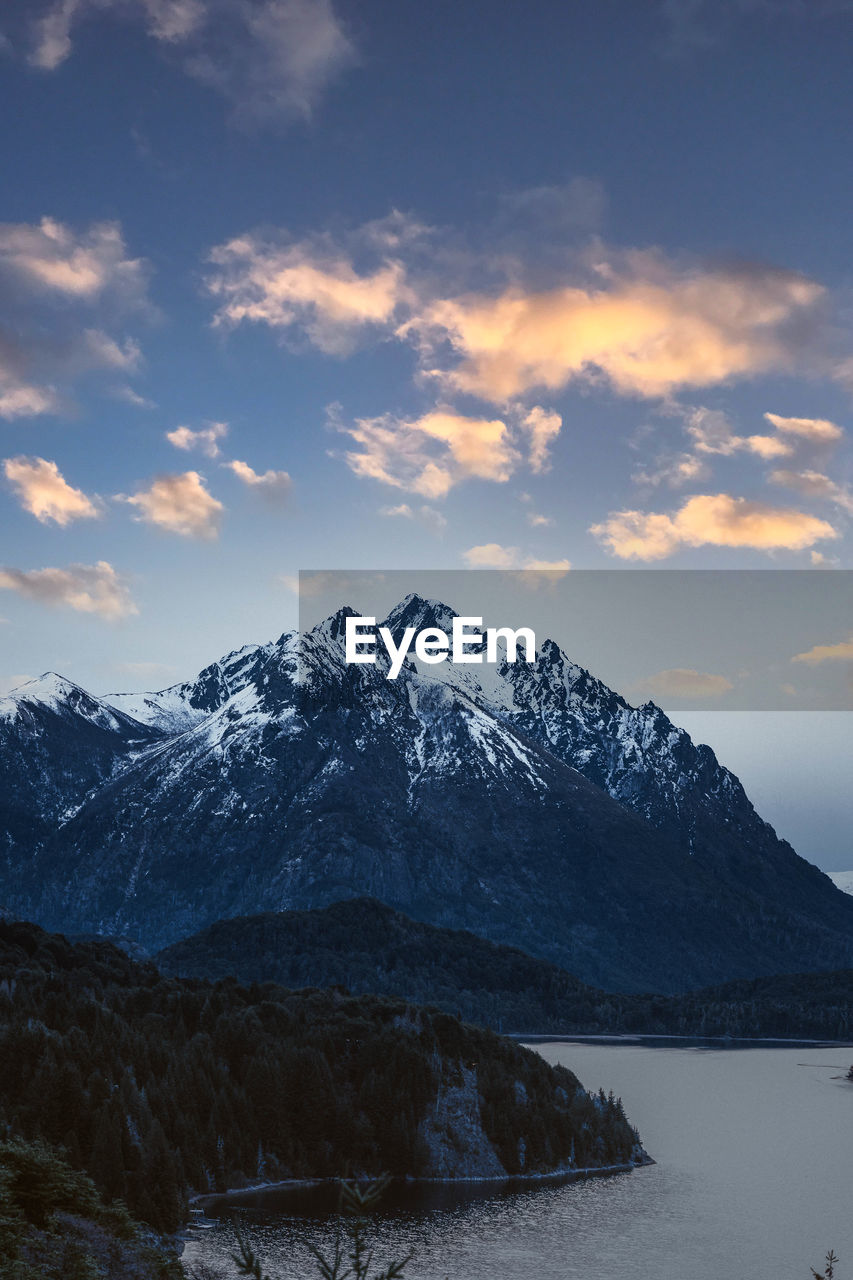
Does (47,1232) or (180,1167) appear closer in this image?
(47,1232)

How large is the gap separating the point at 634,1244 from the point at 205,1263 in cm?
6400

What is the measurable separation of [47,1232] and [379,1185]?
106m

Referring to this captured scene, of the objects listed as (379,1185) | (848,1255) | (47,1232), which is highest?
(379,1185)

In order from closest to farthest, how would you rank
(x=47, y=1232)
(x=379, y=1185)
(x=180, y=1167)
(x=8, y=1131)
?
1. (x=379, y=1185)
2. (x=47, y=1232)
3. (x=8, y=1131)
4. (x=180, y=1167)

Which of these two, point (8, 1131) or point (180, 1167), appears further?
point (180, 1167)

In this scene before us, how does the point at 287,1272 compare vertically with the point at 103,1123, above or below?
below

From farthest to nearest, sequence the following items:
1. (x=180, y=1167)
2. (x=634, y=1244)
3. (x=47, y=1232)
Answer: (x=180, y=1167) < (x=634, y=1244) < (x=47, y=1232)

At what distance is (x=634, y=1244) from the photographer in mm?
180625

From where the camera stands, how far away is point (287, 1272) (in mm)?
159125

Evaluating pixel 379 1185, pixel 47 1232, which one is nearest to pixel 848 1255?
pixel 47 1232

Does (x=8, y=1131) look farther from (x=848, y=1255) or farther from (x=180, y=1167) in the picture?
(x=848, y=1255)

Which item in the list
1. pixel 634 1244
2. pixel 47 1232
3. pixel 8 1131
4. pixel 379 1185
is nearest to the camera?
pixel 379 1185

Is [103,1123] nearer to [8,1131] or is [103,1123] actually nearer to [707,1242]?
[8,1131]

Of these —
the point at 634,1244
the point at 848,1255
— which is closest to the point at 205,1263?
the point at 634,1244
